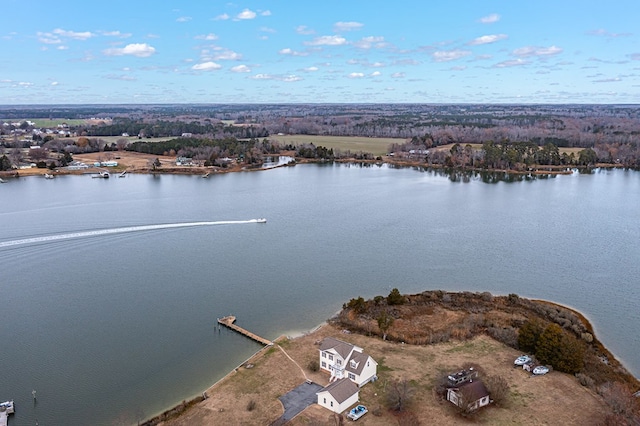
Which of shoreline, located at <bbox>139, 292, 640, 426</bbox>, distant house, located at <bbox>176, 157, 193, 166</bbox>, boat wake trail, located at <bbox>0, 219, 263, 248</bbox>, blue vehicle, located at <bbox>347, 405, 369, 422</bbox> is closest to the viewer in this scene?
blue vehicle, located at <bbox>347, 405, 369, 422</bbox>

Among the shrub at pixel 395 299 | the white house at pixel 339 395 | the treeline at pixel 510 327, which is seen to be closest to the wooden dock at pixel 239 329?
the treeline at pixel 510 327

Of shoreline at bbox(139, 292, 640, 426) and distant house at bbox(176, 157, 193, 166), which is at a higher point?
distant house at bbox(176, 157, 193, 166)

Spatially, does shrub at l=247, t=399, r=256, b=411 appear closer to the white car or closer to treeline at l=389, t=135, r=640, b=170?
the white car

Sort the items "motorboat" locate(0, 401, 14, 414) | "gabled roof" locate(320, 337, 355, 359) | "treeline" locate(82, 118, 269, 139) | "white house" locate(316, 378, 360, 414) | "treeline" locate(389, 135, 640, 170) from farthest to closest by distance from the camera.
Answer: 1. "treeline" locate(82, 118, 269, 139)
2. "treeline" locate(389, 135, 640, 170)
3. "gabled roof" locate(320, 337, 355, 359)
4. "motorboat" locate(0, 401, 14, 414)
5. "white house" locate(316, 378, 360, 414)

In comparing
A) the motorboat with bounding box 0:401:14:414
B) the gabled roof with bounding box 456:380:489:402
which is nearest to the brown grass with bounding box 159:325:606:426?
the gabled roof with bounding box 456:380:489:402

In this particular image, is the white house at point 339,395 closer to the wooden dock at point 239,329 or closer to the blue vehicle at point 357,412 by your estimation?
the blue vehicle at point 357,412

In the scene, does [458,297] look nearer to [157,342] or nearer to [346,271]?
[346,271]

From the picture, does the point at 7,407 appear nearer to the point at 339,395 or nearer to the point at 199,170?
the point at 339,395

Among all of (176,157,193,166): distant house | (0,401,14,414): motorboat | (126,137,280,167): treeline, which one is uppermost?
(126,137,280,167): treeline

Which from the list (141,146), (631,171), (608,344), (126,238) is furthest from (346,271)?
(141,146)
